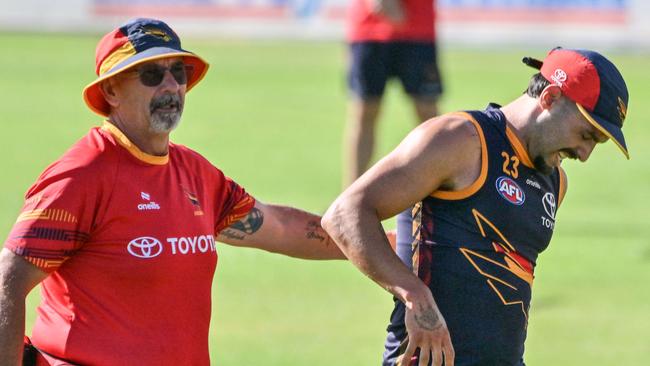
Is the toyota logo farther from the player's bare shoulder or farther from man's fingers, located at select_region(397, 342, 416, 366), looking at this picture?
man's fingers, located at select_region(397, 342, 416, 366)

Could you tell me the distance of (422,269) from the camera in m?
5.04

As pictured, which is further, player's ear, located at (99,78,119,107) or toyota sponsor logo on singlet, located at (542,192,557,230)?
toyota sponsor logo on singlet, located at (542,192,557,230)

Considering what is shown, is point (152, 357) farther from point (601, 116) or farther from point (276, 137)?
point (276, 137)

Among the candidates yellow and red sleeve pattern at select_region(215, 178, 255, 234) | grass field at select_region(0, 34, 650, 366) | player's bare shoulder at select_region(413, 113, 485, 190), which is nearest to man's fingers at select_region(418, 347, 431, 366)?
player's bare shoulder at select_region(413, 113, 485, 190)

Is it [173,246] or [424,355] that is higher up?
[173,246]

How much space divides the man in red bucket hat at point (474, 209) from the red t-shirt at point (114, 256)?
615 mm

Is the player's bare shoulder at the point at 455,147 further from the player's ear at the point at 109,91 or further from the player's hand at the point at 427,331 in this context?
the player's ear at the point at 109,91

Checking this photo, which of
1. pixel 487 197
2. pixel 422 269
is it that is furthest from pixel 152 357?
pixel 487 197

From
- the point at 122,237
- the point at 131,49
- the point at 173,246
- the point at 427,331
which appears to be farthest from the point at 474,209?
the point at 131,49

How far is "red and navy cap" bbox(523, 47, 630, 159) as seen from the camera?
4906 mm

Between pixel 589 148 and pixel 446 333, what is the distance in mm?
920

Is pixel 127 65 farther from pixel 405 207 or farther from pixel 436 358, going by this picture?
pixel 436 358

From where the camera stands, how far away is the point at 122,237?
15.9 ft

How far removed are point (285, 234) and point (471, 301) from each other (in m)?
1.06
